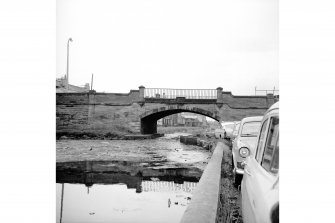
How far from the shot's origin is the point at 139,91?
744 inches

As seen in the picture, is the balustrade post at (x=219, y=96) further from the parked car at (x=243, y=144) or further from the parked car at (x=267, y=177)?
the parked car at (x=267, y=177)

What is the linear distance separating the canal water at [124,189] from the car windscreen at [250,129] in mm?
1221

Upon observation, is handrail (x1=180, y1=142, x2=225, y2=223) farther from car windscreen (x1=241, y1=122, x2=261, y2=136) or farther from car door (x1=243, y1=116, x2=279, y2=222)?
car windscreen (x1=241, y1=122, x2=261, y2=136)

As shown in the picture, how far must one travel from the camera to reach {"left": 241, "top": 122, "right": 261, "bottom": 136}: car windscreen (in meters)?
4.99

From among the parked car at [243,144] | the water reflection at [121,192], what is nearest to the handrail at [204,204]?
the water reflection at [121,192]

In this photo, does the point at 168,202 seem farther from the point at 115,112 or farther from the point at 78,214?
the point at 115,112

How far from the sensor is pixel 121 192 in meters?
4.90

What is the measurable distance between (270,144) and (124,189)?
364 centimetres

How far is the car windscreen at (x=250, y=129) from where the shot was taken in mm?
4993

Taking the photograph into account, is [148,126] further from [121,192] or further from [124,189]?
[121,192]

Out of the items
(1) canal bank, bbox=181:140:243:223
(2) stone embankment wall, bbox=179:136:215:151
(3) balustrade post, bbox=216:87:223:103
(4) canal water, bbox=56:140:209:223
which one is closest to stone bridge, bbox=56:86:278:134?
(3) balustrade post, bbox=216:87:223:103
